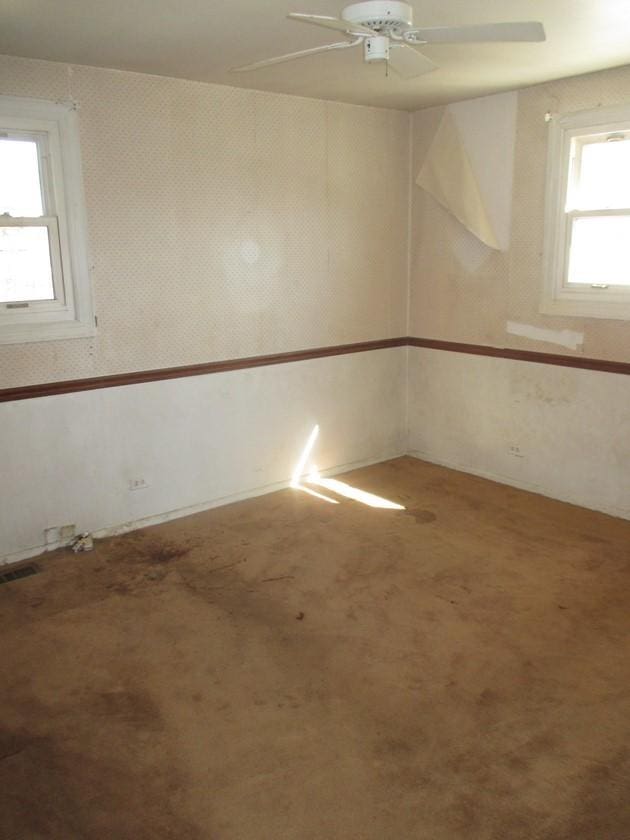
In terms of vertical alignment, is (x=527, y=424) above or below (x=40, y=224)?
below

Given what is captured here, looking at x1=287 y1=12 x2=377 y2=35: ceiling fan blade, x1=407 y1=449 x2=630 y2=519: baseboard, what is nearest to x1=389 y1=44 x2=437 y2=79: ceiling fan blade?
x1=287 y1=12 x2=377 y2=35: ceiling fan blade

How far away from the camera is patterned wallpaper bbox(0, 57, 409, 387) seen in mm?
3703

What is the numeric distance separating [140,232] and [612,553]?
311 cm

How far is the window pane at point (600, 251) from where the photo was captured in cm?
399

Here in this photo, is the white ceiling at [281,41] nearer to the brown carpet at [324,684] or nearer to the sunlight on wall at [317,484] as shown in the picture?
the sunlight on wall at [317,484]

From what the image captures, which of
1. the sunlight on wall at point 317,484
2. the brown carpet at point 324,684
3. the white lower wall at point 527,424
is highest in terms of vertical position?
the white lower wall at point 527,424

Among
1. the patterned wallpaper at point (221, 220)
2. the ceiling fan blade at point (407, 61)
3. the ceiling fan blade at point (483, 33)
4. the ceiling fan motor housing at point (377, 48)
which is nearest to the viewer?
the ceiling fan blade at point (483, 33)

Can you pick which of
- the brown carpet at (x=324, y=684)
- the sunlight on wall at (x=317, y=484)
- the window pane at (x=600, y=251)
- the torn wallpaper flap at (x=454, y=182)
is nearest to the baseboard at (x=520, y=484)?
the brown carpet at (x=324, y=684)

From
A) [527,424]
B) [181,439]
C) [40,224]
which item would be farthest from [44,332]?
[527,424]

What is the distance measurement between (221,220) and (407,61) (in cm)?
174

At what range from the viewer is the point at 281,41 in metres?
3.09

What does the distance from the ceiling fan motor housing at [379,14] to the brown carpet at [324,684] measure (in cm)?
236

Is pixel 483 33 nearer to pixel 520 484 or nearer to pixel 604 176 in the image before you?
pixel 604 176

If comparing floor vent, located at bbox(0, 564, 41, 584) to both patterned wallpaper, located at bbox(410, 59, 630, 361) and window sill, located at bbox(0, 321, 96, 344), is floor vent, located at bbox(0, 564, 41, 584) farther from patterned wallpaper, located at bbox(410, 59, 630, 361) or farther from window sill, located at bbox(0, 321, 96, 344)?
patterned wallpaper, located at bbox(410, 59, 630, 361)
